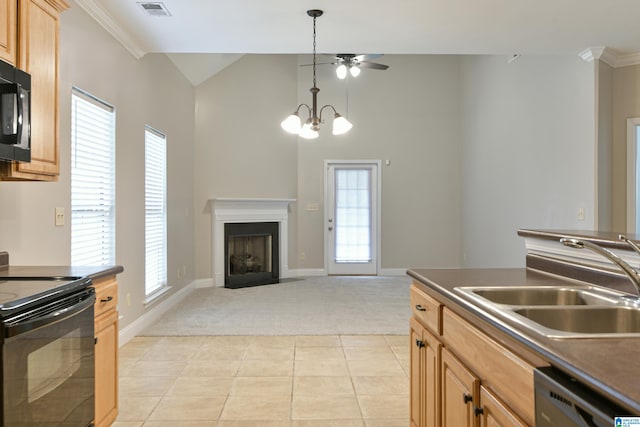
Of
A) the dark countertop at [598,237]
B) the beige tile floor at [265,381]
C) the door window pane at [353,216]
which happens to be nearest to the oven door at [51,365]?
the beige tile floor at [265,381]

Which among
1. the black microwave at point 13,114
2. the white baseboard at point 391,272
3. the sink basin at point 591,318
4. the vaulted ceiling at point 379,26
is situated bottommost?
the white baseboard at point 391,272

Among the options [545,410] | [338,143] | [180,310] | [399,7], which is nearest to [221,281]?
[180,310]

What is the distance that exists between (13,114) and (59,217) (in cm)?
122

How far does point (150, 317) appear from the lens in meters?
4.84

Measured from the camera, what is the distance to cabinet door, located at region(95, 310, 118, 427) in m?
2.30

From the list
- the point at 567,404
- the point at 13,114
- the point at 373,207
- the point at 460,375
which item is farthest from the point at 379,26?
the point at 373,207

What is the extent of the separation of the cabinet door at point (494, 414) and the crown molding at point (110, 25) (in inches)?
137

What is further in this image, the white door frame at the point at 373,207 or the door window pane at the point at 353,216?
the door window pane at the point at 353,216

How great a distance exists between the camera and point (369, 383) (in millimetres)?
3293

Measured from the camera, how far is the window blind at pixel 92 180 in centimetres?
335

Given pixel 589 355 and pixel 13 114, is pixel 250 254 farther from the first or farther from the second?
pixel 589 355

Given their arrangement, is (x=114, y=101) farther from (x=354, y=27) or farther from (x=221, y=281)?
(x=221, y=281)

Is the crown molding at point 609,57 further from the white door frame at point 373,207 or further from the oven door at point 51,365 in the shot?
the oven door at point 51,365

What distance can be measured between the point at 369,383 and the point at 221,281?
434 centimetres
